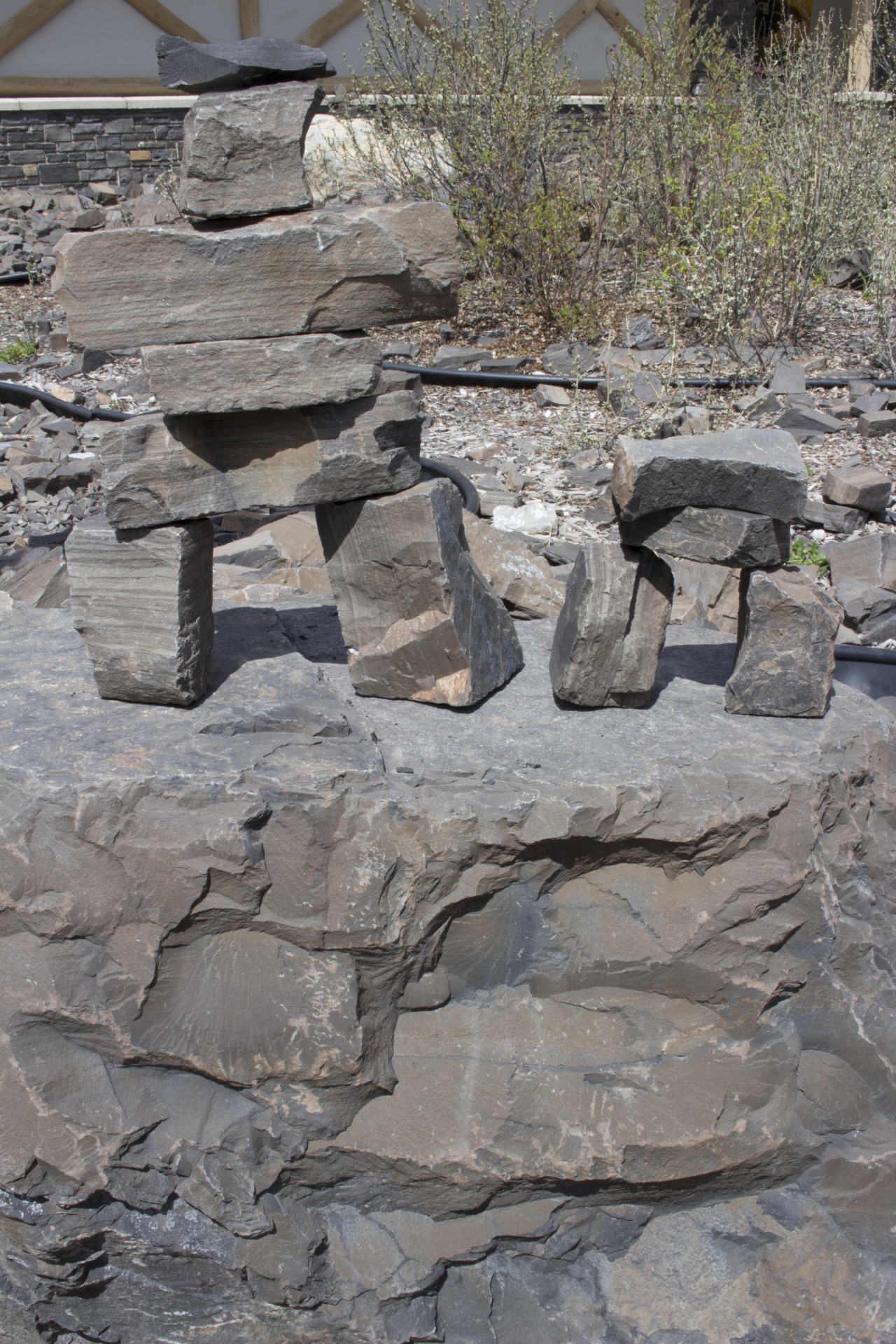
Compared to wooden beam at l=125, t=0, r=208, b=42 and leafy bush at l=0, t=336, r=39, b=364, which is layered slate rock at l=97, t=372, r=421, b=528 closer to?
leafy bush at l=0, t=336, r=39, b=364

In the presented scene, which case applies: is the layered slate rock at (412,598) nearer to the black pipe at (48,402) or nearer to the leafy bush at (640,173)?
the black pipe at (48,402)

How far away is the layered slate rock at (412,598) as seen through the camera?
2.72 m

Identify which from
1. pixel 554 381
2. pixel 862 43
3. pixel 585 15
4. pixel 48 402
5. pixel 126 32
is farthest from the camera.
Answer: pixel 862 43

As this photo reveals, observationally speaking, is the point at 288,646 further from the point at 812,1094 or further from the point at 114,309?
the point at 812,1094

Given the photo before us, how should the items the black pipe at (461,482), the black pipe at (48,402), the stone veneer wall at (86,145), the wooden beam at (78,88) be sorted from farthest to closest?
1. the stone veneer wall at (86,145)
2. the wooden beam at (78,88)
3. the black pipe at (48,402)
4. the black pipe at (461,482)

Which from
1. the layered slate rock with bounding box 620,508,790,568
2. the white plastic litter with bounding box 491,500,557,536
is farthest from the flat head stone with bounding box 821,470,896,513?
the layered slate rock with bounding box 620,508,790,568

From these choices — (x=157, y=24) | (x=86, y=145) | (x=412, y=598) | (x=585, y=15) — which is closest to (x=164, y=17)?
(x=157, y=24)

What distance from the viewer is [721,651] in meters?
3.24

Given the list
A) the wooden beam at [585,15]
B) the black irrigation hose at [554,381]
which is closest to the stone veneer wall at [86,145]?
the wooden beam at [585,15]

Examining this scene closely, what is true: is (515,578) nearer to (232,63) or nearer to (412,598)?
(412,598)

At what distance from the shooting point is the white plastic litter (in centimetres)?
509

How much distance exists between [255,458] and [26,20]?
393 inches

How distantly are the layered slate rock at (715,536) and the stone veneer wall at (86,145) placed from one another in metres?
9.85

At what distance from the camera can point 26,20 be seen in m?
10.4
